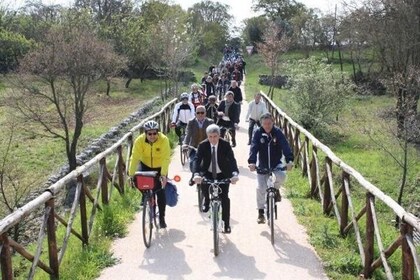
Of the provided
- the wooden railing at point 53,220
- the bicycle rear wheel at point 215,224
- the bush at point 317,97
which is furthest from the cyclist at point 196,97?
the bicycle rear wheel at point 215,224

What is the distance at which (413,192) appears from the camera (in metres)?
16.1

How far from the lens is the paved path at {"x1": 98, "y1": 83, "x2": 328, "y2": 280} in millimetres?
6559

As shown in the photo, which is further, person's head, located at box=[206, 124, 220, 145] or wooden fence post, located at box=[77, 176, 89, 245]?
wooden fence post, located at box=[77, 176, 89, 245]

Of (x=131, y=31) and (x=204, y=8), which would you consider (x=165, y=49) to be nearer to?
(x=131, y=31)

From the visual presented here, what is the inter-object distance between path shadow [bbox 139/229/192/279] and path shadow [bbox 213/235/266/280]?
462mm

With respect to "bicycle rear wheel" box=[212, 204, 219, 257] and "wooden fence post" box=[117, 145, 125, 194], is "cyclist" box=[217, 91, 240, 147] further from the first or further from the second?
"bicycle rear wheel" box=[212, 204, 219, 257]

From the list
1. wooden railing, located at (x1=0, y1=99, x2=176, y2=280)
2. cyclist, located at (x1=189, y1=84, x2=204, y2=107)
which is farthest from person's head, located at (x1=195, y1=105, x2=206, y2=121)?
cyclist, located at (x1=189, y1=84, x2=204, y2=107)

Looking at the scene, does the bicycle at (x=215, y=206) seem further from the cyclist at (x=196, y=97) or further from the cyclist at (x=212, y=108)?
the cyclist at (x=196, y=97)

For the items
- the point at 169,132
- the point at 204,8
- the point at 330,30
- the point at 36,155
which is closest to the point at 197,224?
the point at 169,132

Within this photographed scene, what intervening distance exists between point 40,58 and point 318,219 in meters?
21.4

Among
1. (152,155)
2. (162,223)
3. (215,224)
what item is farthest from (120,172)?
(215,224)

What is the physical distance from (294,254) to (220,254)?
1067mm

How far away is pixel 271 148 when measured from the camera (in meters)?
7.89

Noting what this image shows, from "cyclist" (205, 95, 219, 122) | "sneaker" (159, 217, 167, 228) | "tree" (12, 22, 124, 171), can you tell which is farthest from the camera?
"tree" (12, 22, 124, 171)
